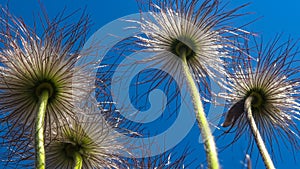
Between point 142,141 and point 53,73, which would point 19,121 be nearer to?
point 53,73

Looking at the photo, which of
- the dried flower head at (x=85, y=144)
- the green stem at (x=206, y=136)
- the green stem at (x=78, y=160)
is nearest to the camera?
the green stem at (x=206, y=136)

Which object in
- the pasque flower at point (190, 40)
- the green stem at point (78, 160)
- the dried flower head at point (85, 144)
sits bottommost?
the green stem at point (78, 160)

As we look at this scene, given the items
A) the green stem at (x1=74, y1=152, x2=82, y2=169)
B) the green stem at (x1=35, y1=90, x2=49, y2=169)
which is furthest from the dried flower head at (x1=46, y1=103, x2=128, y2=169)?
the green stem at (x1=35, y1=90, x2=49, y2=169)

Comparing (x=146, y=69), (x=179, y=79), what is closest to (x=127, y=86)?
(x=146, y=69)

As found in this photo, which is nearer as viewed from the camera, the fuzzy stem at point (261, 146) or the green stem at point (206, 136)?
the green stem at point (206, 136)

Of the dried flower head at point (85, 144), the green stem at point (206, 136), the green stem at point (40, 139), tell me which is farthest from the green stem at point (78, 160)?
the green stem at point (206, 136)

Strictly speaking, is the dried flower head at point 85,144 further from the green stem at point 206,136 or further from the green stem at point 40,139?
the green stem at point 206,136

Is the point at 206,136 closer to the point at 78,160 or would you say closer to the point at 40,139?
the point at 40,139

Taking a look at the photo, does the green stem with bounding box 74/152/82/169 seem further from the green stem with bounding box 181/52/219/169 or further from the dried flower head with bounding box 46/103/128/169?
the green stem with bounding box 181/52/219/169

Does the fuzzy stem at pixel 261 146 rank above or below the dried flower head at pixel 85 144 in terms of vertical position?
below
